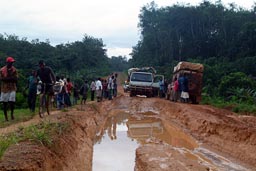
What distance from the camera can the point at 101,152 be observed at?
10.0 metres

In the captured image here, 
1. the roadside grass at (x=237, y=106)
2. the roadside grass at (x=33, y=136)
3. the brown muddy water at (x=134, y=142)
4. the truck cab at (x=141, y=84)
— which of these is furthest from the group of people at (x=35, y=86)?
the truck cab at (x=141, y=84)

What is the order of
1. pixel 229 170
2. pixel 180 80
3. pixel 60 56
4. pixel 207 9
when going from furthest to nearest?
pixel 207 9 < pixel 60 56 < pixel 180 80 < pixel 229 170

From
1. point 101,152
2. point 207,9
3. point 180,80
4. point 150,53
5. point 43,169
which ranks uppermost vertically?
point 207,9

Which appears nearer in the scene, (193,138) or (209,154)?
(209,154)

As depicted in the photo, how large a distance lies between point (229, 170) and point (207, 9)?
42.2 meters

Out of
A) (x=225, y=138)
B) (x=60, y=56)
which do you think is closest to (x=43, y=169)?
(x=225, y=138)

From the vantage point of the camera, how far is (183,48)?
168ft

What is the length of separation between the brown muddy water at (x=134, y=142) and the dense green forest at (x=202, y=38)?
21.6m

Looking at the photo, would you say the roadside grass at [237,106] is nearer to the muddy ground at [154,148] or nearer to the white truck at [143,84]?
the muddy ground at [154,148]

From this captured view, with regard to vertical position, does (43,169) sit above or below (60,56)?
below

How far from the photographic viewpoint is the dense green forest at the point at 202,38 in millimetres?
40344

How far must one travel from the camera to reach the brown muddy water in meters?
8.62

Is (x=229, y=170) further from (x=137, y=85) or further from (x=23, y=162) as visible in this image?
(x=137, y=85)

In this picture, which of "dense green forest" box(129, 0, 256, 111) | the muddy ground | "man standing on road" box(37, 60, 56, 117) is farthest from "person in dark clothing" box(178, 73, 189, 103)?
"dense green forest" box(129, 0, 256, 111)
